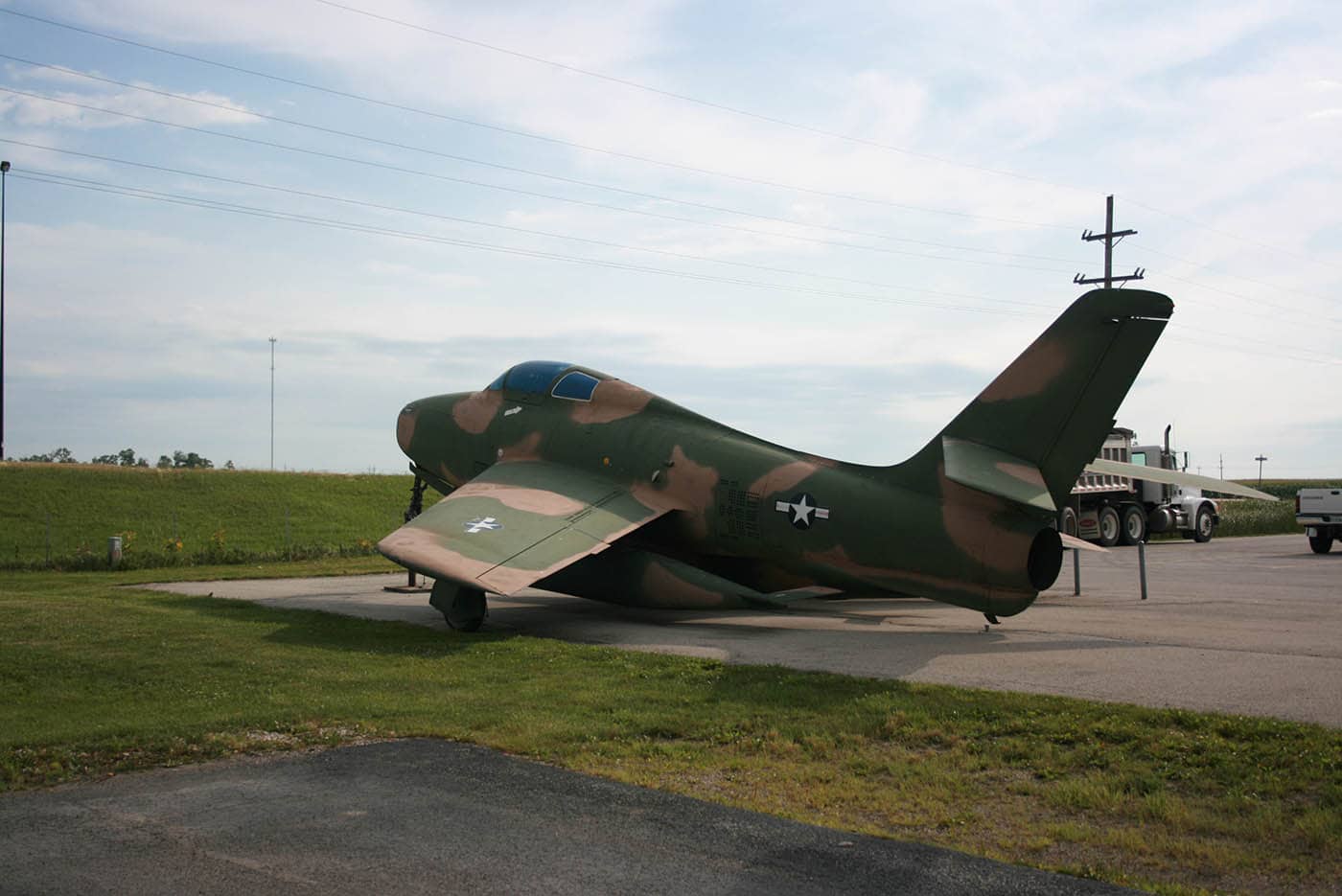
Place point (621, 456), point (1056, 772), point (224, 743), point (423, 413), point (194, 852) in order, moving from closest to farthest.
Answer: point (194, 852) → point (1056, 772) → point (224, 743) → point (621, 456) → point (423, 413)

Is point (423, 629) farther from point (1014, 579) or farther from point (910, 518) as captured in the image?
point (1014, 579)

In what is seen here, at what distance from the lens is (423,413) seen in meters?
19.6

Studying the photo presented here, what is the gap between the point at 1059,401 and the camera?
40.3 feet

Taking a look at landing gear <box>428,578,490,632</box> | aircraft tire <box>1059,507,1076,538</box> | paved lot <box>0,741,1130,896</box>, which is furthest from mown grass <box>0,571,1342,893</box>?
aircraft tire <box>1059,507,1076,538</box>

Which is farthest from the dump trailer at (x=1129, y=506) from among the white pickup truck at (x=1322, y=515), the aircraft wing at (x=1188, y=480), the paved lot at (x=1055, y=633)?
the paved lot at (x=1055, y=633)

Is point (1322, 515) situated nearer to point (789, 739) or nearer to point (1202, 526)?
point (1202, 526)

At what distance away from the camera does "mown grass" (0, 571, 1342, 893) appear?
5.82 m

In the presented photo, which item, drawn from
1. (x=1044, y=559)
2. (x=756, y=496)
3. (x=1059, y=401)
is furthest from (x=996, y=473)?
(x=756, y=496)

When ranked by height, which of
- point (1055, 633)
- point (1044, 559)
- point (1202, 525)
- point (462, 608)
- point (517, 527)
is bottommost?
point (1055, 633)

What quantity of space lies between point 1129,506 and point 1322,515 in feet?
19.4

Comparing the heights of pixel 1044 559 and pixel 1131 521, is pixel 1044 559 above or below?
above

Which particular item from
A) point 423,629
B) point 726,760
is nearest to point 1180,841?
point 726,760

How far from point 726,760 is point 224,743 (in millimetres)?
3680

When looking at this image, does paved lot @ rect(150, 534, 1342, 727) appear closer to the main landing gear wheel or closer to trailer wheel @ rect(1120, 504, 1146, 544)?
trailer wheel @ rect(1120, 504, 1146, 544)
